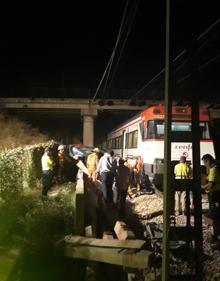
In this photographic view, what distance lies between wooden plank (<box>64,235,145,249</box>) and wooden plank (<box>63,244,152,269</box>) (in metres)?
0.05

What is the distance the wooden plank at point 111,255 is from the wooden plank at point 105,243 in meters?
0.05

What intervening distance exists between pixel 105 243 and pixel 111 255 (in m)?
A: 0.27

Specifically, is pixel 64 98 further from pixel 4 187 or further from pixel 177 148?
pixel 4 187

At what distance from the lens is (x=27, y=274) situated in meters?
6.67

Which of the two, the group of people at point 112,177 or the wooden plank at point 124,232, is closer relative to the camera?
the wooden plank at point 124,232

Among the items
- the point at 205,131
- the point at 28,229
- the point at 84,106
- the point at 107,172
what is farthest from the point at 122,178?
the point at 84,106

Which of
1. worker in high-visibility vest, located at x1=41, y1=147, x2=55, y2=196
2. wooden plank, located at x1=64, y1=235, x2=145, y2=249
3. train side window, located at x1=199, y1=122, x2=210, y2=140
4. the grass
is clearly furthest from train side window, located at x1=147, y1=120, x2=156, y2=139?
wooden plank, located at x1=64, y1=235, x2=145, y2=249

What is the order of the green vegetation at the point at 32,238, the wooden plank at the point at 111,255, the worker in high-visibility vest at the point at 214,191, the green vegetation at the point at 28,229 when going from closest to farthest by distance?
the wooden plank at the point at 111,255
the green vegetation at the point at 32,238
the green vegetation at the point at 28,229
the worker in high-visibility vest at the point at 214,191

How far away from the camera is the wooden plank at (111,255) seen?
5.86m

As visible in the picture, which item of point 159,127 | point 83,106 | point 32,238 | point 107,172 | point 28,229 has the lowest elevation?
point 32,238

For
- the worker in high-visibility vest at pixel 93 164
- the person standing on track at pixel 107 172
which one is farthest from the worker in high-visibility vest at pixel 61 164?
the person standing on track at pixel 107 172

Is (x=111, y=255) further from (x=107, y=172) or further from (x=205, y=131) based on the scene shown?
(x=205, y=131)

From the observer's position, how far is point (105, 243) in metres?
6.45

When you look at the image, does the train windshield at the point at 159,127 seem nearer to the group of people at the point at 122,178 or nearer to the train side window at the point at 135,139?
the train side window at the point at 135,139
